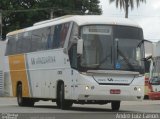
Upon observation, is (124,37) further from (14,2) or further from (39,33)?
(14,2)

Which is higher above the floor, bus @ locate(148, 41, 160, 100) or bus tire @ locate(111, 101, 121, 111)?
bus tire @ locate(111, 101, 121, 111)

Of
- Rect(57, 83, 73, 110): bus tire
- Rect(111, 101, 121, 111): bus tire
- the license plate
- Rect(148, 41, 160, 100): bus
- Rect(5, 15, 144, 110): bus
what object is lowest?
Rect(148, 41, 160, 100): bus

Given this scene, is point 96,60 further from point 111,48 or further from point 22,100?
point 22,100

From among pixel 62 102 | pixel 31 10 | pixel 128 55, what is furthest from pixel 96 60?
pixel 31 10

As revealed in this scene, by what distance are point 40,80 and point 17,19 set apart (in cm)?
4324

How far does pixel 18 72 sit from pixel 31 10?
3849 centimetres

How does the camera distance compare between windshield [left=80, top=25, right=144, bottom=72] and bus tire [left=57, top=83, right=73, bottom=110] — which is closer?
windshield [left=80, top=25, right=144, bottom=72]

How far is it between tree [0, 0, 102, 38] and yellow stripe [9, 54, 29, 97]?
120 ft

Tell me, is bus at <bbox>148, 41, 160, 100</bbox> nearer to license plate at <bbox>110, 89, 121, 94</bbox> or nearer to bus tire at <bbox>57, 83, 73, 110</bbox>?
bus tire at <bbox>57, 83, 73, 110</bbox>

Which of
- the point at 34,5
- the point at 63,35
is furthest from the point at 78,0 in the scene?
the point at 63,35

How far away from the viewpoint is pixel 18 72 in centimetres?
2950

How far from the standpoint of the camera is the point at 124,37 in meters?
22.6

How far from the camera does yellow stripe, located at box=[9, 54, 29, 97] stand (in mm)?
28481

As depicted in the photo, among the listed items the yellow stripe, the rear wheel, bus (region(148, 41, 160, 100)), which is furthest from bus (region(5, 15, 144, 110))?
bus (region(148, 41, 160, 100))
